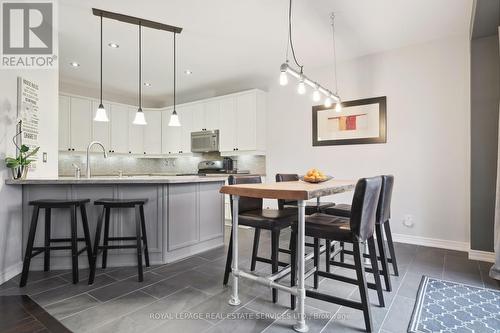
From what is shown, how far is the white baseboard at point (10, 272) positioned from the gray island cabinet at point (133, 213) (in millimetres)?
113

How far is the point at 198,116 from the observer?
5.88 m

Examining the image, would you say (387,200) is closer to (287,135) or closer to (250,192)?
(250,192)

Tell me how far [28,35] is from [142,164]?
158 inches

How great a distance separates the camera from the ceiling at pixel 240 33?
9.39 ft

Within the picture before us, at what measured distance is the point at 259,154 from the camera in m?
5.13

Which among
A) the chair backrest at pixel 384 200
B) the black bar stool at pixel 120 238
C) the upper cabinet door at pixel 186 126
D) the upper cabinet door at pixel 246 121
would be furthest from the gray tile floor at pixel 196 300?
the upper cabinet door at pixel 186 126

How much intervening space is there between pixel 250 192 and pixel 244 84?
399cm

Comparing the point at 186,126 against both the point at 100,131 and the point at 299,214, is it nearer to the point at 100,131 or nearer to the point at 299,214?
the point at 100,131

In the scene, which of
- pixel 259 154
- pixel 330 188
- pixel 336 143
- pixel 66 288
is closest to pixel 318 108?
pixel 336 143

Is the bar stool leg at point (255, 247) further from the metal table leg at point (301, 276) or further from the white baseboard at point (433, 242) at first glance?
the white baseboard at point (433, 242)

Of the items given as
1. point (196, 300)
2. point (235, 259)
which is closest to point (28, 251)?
point (196, 300)

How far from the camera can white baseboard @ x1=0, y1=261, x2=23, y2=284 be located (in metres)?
2.46

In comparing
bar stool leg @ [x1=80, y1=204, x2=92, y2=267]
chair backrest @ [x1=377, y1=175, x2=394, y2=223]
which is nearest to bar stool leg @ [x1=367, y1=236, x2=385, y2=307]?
chair backrest @ [x1=377, y1=175, x2=394, y2=223]

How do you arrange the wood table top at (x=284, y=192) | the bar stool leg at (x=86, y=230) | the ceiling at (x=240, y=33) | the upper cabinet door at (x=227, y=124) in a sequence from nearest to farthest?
the wood table top at (x=284, y=192) < the bar stool leg at (x=86, y=230) < the ceiling at (x=240, y=33) < the upper cabinet door at (x=227, y=124)
